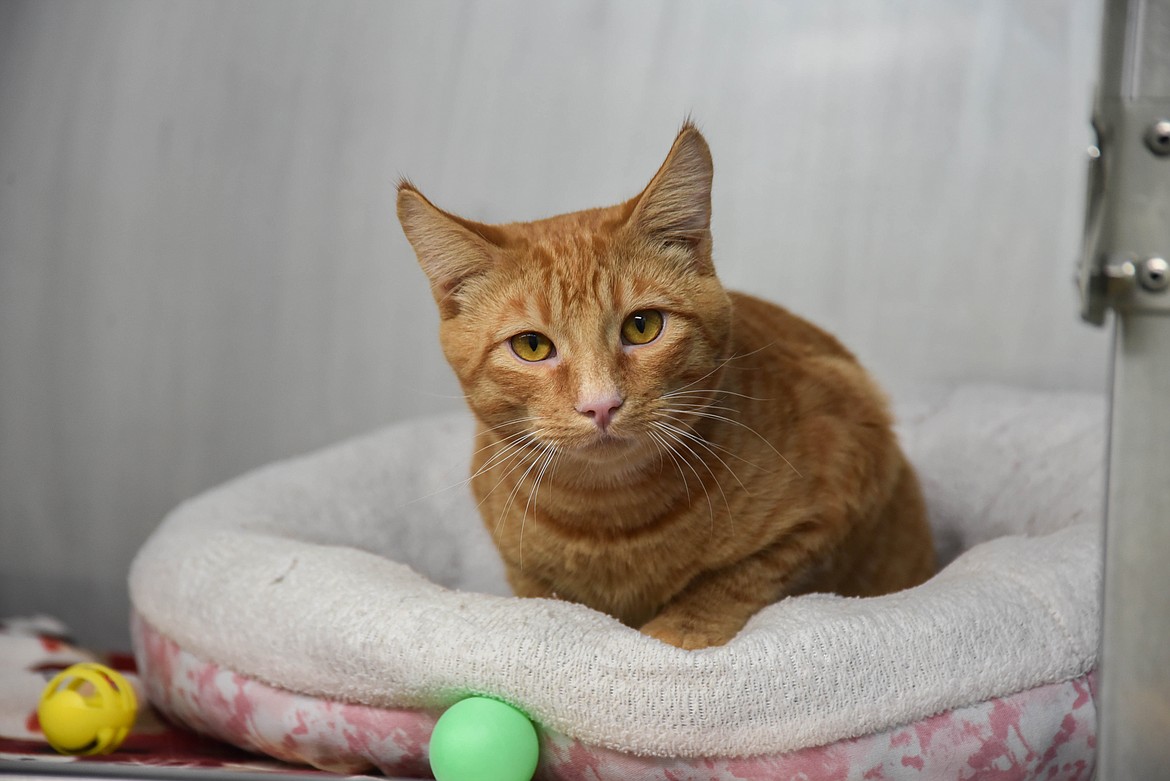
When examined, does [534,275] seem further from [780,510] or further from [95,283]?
[95,283]

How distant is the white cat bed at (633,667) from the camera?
46.7 inches

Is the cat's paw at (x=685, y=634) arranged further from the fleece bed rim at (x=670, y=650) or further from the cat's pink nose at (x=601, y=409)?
the cat's pink nose at (x=601, y=409)

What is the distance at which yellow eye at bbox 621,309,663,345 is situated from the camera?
4.48 feet

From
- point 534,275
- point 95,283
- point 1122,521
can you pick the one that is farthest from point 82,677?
point 1122,521

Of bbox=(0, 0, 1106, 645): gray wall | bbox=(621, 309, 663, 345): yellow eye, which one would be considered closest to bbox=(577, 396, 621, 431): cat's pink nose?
bbox=(621, 309, 663, 345): yellow eye

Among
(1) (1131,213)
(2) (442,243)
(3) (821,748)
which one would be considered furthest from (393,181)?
(1) (1131,213)

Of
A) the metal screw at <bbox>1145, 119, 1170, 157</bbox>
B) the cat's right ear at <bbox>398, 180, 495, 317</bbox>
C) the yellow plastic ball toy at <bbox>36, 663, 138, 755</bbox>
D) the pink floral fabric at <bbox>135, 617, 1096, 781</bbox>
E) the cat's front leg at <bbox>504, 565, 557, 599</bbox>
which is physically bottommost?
the yellow plastic ball toy at <bbox>36, 663, 138, 755</bbox>

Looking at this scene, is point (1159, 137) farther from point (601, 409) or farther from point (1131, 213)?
point (601, 409)

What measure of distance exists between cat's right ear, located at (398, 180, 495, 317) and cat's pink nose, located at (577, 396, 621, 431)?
10.4 inches

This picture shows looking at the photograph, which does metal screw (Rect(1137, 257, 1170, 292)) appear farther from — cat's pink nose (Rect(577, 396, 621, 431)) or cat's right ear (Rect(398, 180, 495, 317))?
cat's right ear (Rect(398, 180, 495, 317))

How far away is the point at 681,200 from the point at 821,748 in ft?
2.21

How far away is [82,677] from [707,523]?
0.96 metres

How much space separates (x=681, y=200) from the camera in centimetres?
137

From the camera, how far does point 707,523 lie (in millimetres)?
1468
